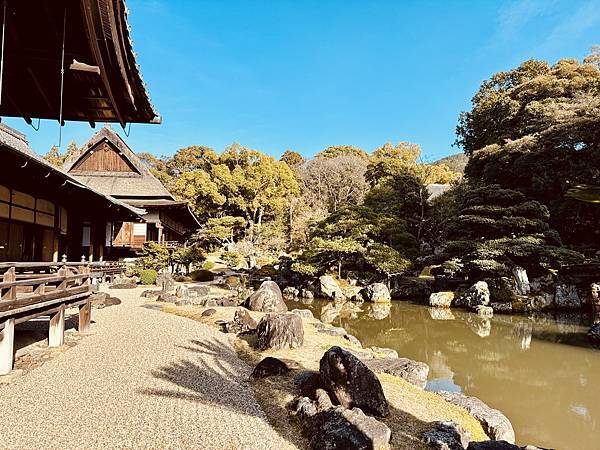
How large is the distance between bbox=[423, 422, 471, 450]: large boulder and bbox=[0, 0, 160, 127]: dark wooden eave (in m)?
3.91

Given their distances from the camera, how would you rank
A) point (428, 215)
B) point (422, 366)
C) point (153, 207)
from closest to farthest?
point (422, 366)
point (153, 207)
point (428, 215)

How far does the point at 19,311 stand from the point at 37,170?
4.22 metres

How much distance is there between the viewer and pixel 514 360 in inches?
341

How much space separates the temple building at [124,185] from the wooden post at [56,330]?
45.8 feet

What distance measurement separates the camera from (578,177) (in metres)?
17.9

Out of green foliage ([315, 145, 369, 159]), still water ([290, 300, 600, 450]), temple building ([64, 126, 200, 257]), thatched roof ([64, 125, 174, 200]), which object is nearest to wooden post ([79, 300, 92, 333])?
still water ([290, 300, 600, 450])

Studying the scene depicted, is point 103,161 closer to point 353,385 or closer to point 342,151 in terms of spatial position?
point 353,385

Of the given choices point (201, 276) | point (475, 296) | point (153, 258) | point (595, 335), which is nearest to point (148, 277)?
point (153, 258)

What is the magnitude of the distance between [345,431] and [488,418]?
2.44 meters

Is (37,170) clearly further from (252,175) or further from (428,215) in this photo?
(252,175)

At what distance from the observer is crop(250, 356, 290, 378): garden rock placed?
5402mm

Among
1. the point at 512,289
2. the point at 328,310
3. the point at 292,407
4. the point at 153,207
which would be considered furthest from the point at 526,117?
the point at 292,407

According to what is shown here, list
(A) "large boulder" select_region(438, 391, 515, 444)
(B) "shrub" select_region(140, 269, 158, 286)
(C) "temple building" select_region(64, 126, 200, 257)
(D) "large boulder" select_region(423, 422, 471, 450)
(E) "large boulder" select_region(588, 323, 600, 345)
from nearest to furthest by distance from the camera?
1. (D) "large boulder" select_region(423, 422, 471, 450)
2. (A) "large boulder" select_region(438, 391, 515, 444)
3. (E) "large boulder" select_region(588, 323, 600, 345)
4. (B) "shrub" select_region(140, 269, 158, 286)
5. (C) "temple building" select_region(64, 126, 200, 257)

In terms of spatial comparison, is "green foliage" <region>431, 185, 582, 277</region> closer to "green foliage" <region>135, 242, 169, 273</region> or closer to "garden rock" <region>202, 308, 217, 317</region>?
"garden rock" <region>202, 308, 217, 317</region>
